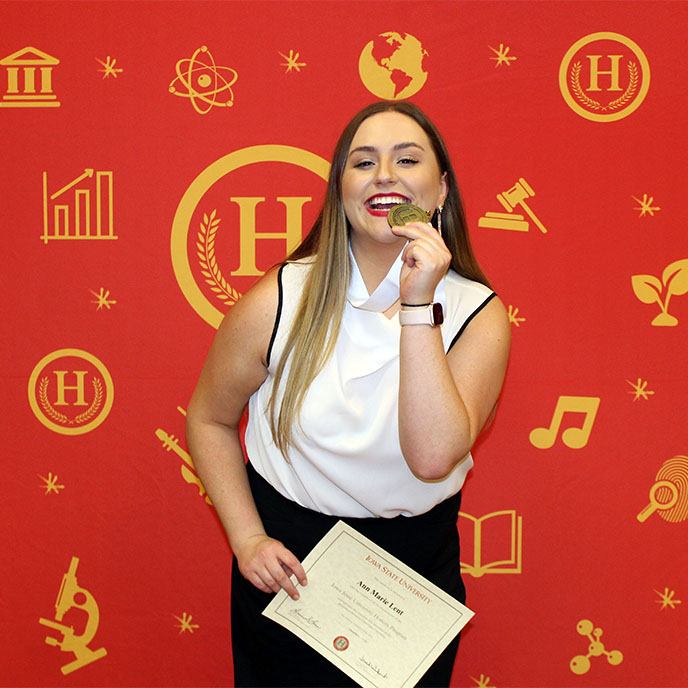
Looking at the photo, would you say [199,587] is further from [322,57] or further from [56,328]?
[322,57]

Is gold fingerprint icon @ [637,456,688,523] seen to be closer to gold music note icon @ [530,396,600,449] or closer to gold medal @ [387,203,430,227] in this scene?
gold music note icon @ [530,396,600,449]

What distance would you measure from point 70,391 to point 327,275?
0.93m

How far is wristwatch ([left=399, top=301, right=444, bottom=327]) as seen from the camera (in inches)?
50.1

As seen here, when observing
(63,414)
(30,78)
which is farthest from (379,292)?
(30,78)

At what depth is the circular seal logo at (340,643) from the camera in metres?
1.33

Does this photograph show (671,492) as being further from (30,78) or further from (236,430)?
(30,78)

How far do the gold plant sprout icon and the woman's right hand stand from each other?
1188mm

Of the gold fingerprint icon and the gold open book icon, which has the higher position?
the gold fingerprint icon

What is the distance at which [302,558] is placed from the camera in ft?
4.83

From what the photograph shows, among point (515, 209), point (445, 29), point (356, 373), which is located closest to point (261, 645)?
point (356, 373)

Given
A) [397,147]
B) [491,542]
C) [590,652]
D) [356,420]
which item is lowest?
[590,652]

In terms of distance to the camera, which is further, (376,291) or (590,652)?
(590,652)

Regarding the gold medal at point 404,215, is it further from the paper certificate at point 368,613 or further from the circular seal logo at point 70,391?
the circular seal logo at point 70,391

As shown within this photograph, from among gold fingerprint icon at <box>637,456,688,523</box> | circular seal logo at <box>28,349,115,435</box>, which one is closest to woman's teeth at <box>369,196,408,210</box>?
circular seal logo at <box>28,349,115,435</box>
